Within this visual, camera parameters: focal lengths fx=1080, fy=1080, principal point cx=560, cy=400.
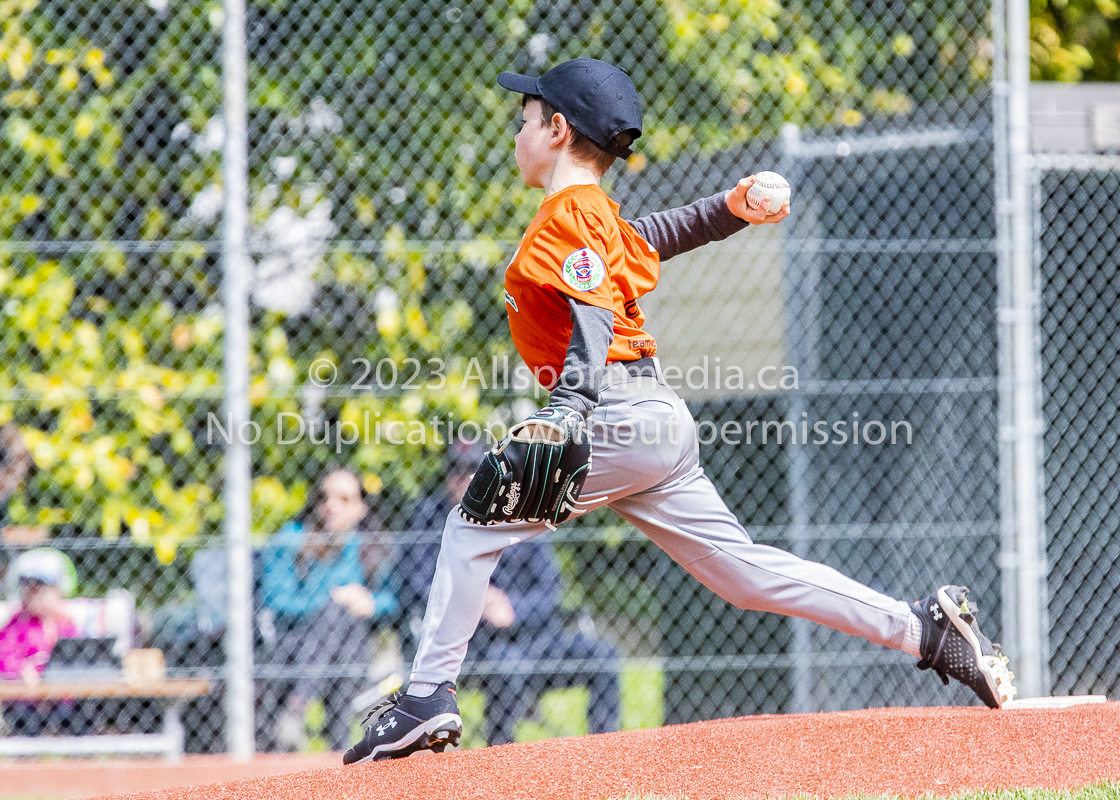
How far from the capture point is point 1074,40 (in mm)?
8641

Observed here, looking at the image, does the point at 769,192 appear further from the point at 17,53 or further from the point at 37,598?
the point at 17,53

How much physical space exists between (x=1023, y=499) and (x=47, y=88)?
4908 mm

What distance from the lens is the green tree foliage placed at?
834 cm

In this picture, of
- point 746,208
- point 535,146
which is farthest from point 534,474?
point 746,208

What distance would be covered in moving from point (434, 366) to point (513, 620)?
1.34 m

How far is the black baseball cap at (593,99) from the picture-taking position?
8.58ft

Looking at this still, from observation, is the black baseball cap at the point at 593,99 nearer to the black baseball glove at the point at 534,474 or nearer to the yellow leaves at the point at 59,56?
the black baseball glove at the point at 534,474

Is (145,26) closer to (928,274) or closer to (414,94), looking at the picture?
(414,94)

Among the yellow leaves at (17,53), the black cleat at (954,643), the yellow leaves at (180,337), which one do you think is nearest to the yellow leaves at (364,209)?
Answer: the yellow leaves at (180,337)

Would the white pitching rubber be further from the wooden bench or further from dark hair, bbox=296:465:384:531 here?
the wooden bench

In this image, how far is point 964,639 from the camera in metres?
2.88

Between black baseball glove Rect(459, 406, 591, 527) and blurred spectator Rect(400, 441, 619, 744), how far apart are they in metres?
2.36

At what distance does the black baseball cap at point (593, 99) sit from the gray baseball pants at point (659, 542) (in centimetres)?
57

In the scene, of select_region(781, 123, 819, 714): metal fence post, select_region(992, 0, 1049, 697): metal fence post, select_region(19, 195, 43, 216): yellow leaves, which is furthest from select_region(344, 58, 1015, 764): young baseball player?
select_region(19, 195, 43, 216): yellow leaves
